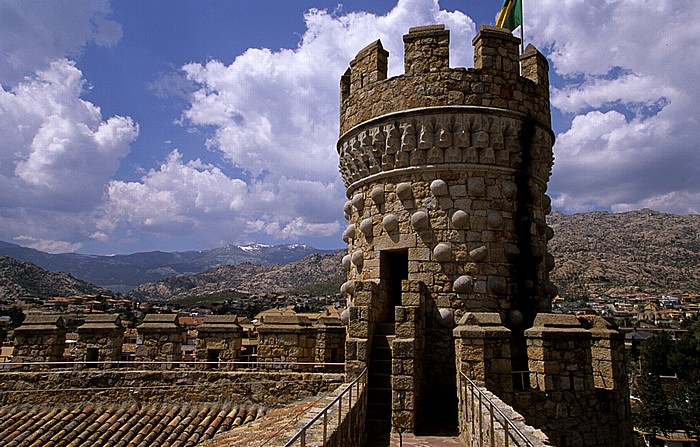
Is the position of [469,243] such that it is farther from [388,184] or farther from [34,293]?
[34,293]

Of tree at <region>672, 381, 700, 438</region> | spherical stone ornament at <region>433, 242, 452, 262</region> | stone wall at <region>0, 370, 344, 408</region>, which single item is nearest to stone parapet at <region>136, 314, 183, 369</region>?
stone wall at <region>0, 370, 344, 408</region>

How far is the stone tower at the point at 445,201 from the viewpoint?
32.7 feet

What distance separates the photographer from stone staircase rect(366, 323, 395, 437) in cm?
855

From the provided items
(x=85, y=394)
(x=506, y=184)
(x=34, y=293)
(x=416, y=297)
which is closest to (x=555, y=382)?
(x=416, y=297)

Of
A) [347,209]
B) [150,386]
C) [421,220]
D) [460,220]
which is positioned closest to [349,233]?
[347,209]

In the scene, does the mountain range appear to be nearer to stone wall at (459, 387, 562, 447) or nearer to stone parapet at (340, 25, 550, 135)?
stone parapet at (340, 25, 550, 135)

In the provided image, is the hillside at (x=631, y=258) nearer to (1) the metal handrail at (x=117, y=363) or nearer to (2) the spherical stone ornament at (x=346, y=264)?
(2) the spherical stone ornament at (x=346, y=264)

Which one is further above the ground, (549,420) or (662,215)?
(662,215)

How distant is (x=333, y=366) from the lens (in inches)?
459

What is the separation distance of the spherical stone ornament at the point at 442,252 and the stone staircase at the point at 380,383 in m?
1.59

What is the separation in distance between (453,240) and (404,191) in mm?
1398

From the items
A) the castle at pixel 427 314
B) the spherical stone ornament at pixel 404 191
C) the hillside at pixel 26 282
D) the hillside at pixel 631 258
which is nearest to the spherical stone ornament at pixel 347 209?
the castle at pixel 427 314

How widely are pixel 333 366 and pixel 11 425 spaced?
260 inches

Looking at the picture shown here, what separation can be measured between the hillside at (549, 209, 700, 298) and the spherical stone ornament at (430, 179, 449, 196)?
96036 mm
